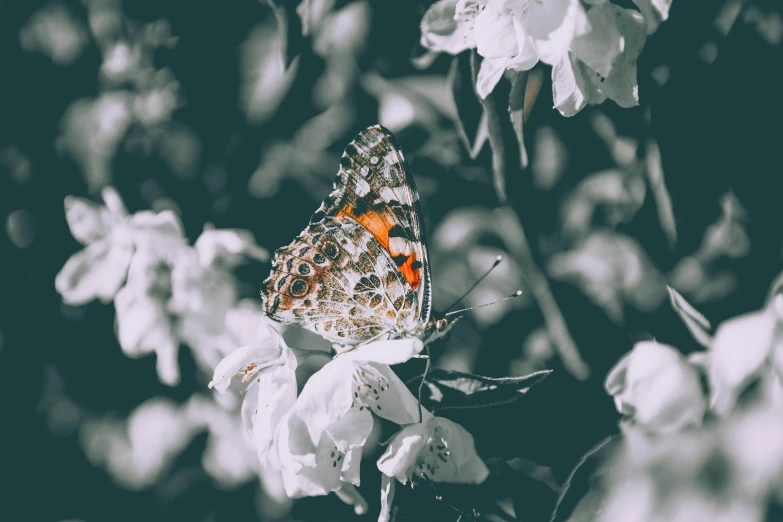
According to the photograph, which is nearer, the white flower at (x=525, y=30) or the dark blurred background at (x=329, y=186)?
the white flower at (x=525, y=30)

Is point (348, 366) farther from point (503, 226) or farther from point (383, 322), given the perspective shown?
point (503, 226)

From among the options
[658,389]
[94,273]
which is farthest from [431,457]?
[94,273]

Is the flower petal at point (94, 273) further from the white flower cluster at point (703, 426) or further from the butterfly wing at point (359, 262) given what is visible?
the white flower cluster at point (703, 426)

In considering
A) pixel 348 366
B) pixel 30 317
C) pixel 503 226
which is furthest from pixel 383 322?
pixel 30 317

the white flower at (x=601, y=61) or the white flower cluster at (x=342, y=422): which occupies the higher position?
the white flower at (x=601, y=61)

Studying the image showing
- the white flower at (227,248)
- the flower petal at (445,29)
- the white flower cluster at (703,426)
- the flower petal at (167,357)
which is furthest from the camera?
the flower petal at (167,357)

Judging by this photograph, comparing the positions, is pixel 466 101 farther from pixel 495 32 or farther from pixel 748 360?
pixel 748 360

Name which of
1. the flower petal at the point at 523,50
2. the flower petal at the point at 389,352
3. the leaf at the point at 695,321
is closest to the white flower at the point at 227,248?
the flower petal at the point at 389,352
